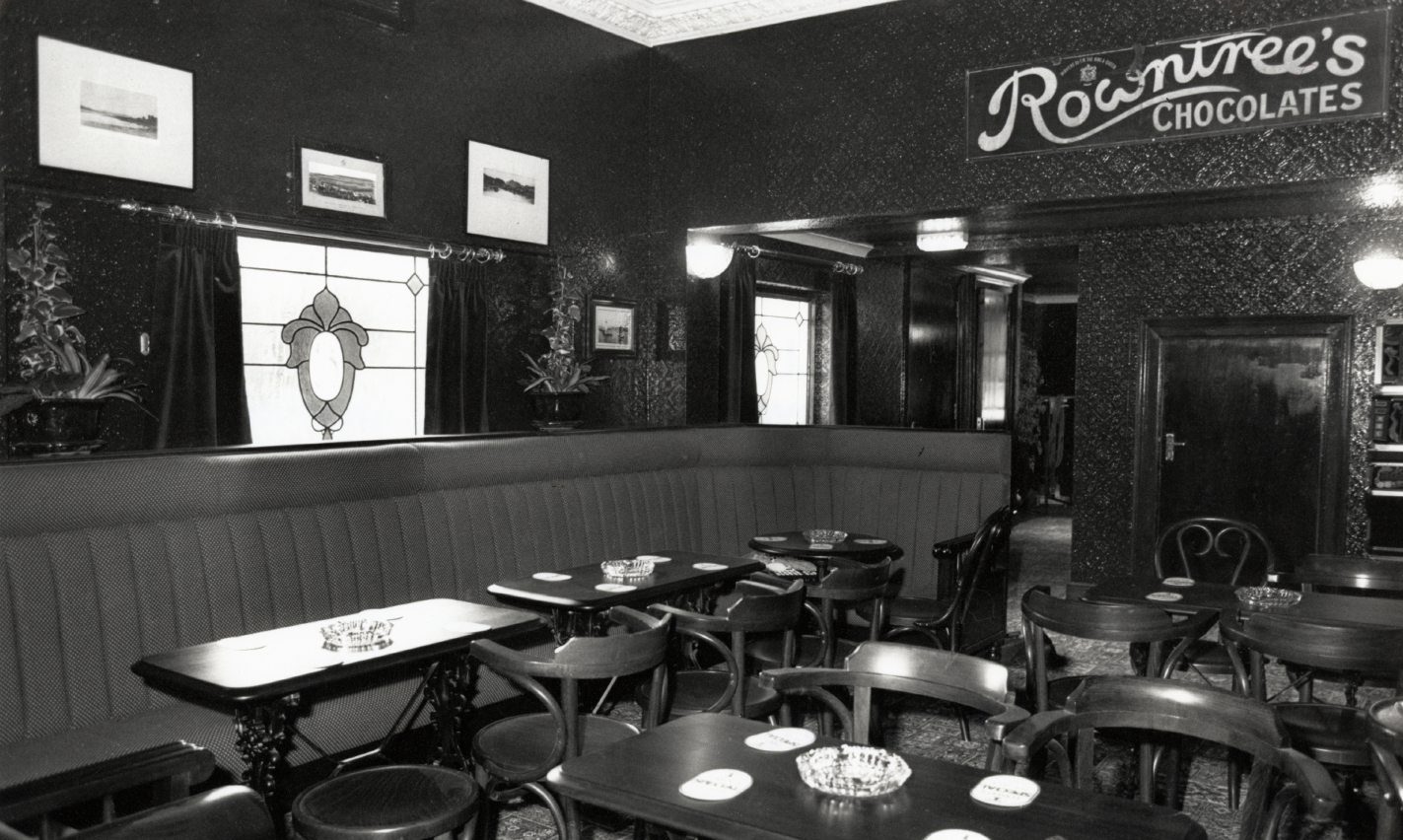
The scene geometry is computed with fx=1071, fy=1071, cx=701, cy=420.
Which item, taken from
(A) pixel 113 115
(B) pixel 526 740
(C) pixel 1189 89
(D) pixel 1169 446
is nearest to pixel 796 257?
(D) pixel 1169 446

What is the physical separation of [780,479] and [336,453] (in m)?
3.11

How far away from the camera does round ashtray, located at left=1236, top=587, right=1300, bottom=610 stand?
12.2 feet

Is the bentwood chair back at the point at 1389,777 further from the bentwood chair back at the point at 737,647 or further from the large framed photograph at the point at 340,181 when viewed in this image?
the large framed photograph at the point at 340,181

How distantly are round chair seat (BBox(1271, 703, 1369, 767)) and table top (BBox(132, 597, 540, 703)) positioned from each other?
2356mm

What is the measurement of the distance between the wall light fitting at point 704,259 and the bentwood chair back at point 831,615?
10.5ft

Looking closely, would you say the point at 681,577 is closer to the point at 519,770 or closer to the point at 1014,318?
the point at 519,770

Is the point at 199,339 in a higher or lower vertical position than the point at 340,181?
A: lower

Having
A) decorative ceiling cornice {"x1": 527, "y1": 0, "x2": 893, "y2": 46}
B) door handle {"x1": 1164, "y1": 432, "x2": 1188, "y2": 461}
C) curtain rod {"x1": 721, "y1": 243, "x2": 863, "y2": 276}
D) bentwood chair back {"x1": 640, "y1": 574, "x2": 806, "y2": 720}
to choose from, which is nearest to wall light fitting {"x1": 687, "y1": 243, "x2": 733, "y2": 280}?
curtain rod {"x1": 721, "y1": 243, "x2": 863, "y2": 276}

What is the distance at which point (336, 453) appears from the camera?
14.4ft

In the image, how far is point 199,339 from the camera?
4.52 metres

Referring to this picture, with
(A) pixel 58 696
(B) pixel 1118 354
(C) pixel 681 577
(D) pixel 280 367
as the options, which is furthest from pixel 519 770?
(B) pixel 1118 354

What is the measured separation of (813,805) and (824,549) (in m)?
3.15

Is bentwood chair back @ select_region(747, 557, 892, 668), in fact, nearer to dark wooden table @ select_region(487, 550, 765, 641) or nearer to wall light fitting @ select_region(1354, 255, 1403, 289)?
dark wooden table @ select_region(487, 550, 765, 641)

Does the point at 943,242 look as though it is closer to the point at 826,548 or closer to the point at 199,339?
the point at 826,548
